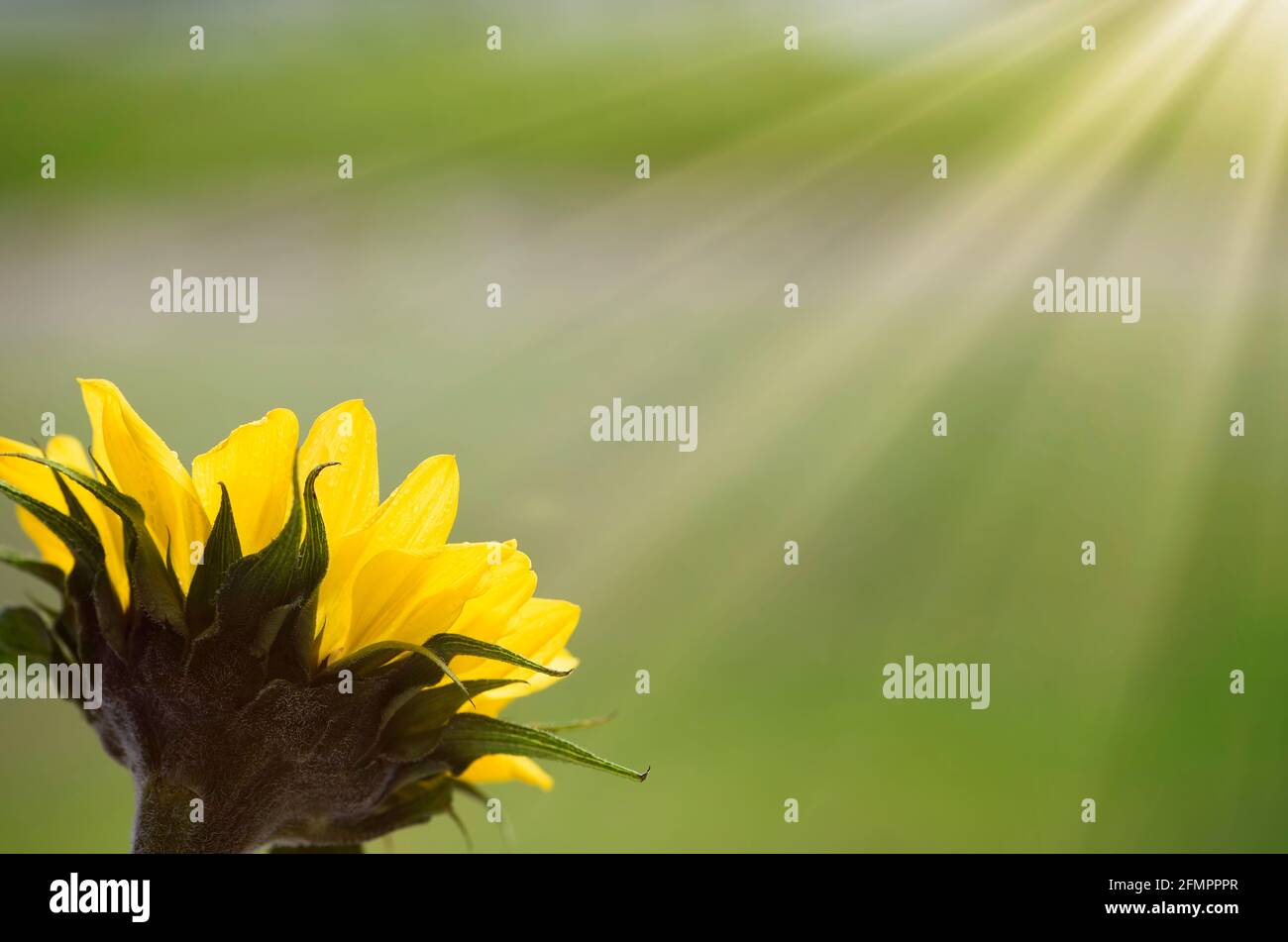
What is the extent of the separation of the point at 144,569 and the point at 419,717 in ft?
0.83

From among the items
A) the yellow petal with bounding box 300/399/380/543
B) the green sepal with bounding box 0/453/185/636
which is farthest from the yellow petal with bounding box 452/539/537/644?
the green sepal with bounding box 0/453/185/636

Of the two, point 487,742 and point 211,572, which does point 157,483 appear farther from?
point 487,742

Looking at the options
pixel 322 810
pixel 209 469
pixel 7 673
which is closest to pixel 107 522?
pixel 209 469

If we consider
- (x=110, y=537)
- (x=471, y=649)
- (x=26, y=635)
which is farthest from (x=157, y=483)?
(x=471, y=649)

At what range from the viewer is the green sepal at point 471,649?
→ 2.75ft

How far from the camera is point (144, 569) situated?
33.2 inches

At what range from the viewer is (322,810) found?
0.90 m

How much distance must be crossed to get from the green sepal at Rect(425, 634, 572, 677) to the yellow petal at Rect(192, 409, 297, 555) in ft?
0.56

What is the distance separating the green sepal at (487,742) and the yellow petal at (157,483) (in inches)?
10.1

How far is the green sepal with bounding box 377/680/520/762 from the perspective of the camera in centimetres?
85

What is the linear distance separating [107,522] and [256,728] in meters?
0.22

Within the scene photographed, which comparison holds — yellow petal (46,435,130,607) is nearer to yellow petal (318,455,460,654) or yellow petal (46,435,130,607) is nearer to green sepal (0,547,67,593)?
green sepal (0,547,67,593)
